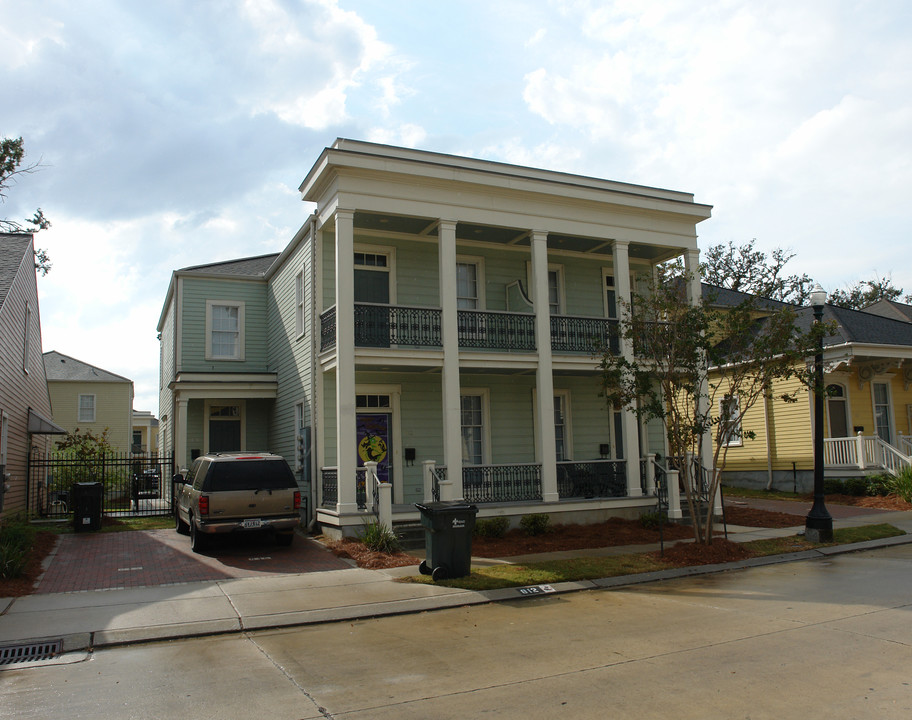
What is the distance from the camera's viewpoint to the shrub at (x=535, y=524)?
580 inches

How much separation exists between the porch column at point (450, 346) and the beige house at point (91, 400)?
30891 mm

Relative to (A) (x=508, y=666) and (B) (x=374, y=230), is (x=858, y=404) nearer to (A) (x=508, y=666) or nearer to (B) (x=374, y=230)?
(B) (x=374, y=230)

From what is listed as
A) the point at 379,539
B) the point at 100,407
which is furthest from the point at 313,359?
the point at 100,407

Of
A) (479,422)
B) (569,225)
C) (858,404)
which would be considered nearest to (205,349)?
(479,422)

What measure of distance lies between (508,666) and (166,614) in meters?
4.54

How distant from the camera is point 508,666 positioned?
645 centimetres

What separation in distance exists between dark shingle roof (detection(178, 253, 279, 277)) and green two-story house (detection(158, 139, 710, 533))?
2.62ft

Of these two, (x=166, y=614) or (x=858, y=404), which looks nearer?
(x=166, y=614)

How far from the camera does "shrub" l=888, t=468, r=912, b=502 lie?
1877 cm

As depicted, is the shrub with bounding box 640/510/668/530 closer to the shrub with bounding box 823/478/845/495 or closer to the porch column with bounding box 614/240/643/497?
the porch column with bounding box 614/240/643/497

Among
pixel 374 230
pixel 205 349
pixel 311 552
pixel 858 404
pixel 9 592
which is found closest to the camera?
pixel 9 592

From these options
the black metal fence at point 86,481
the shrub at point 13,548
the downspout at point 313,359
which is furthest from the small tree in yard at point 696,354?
the black metal fence at point 86,481

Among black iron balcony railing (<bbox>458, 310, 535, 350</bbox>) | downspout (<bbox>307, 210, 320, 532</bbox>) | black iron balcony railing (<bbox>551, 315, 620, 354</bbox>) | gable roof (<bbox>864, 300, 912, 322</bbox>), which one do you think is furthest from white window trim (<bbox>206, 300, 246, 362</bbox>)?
gable roof (<bbox>864, 300, 912, 322</bbox>)

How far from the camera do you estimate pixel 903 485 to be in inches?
747
